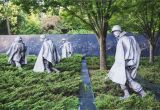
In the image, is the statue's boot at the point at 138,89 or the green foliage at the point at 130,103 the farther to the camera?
the statue's boot at the point at 138,89

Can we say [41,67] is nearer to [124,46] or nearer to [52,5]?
[52,5]

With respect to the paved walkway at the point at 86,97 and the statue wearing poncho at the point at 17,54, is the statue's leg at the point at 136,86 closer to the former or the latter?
the paved walkway at the point at 86,97

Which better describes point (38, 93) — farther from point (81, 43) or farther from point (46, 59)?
point (81, 43)

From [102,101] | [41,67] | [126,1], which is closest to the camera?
[102,101]

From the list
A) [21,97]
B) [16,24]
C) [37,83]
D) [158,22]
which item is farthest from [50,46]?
[16,24]

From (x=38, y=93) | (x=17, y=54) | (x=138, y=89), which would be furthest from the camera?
(x=17, y=54)

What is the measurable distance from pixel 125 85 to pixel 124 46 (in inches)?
38.8

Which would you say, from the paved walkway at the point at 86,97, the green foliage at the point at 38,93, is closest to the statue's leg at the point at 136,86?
the paved walkway at the point at 86,97

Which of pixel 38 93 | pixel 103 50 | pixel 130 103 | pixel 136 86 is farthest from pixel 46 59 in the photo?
pixel 130 103

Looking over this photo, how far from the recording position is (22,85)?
1466 centimetres

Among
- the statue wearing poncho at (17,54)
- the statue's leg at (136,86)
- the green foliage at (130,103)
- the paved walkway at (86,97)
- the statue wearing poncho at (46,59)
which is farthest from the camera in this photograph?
the statue wearing poncho at (17,54)

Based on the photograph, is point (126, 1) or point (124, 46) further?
point (126, 1)

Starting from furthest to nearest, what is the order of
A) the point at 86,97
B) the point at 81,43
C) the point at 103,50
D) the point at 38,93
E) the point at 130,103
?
the point at 81,43, the point at 103,50, the point at 86,97, the point at 38,93, the point at 130,103

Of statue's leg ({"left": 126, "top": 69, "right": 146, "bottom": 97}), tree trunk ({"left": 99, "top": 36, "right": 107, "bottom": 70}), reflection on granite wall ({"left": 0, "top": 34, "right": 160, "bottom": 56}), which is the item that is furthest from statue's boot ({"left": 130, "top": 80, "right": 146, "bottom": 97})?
reflection on granite wall ({"left": 0, "top": 34, "right": 160, "bottom": 56})
